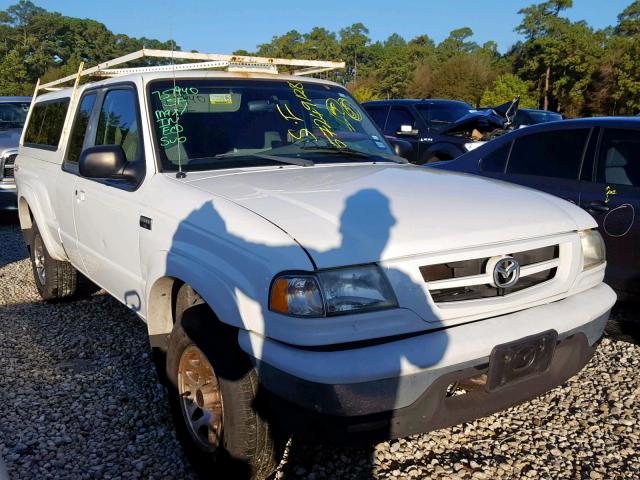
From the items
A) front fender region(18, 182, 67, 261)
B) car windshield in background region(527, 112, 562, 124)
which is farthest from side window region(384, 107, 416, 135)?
front fender region(18, 182, 67, 261)

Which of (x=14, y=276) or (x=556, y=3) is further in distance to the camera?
(x=556, y=3)

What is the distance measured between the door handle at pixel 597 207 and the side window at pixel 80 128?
3573mm

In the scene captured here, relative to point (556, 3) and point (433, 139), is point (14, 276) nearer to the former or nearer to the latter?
point (433, 139)

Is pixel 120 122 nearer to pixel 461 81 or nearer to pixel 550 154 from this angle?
pixel 550 154

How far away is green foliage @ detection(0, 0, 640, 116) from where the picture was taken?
1564 inches

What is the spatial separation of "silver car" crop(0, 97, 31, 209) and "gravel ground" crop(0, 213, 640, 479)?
5440 mm

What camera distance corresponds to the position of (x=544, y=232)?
2533 millimetres

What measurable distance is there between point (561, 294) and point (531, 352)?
1.41 feet

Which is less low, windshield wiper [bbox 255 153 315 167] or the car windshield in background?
windshield wiper [bbox 255 153 315 167]

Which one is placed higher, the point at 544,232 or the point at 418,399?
the point at 544,232

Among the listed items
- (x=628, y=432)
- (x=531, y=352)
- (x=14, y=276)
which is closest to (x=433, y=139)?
(x=14, y=276)

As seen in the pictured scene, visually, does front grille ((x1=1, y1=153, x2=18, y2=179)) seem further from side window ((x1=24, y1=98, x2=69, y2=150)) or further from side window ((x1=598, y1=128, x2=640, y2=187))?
side window ((x1=598, y1=128, x2=640, y2=187))

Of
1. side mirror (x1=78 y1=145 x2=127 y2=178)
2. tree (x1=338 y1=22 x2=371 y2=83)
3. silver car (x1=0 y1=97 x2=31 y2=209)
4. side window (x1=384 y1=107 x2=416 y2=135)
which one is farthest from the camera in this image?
tree (x1=338 y1=22 x2=371 y2=83)

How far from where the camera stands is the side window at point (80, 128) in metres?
4.12
